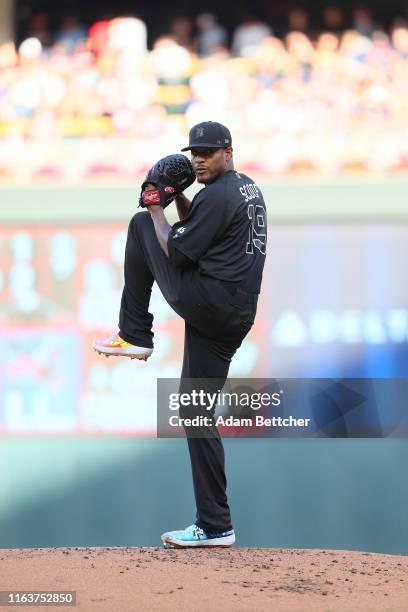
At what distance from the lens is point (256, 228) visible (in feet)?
16.3

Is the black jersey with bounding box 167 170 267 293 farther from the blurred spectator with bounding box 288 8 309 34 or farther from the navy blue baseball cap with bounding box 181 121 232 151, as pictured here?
the blurred spectator with bounding box 288 8 309 34

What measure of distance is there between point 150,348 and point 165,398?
2836mm

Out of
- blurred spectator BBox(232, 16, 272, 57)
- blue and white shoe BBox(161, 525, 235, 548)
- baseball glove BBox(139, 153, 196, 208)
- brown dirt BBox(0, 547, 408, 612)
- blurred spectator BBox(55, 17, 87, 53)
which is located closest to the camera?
brown dirt BBox(0, 547, 408, 612)

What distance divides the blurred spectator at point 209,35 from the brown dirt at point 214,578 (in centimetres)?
753

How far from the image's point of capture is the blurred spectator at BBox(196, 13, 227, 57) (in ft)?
38.6

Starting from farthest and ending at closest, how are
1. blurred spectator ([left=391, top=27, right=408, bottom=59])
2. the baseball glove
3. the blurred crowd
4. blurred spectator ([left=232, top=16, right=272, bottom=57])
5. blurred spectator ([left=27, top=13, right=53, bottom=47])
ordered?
blurred spectator ([left=27, top=13, right=53, bottom=47]), blurred spectator ([left=232, top=16, right=272, bottom=57]), blurred spectator ([left=391, top=27, right=408, bottom=59]), the blurred crowd, the baseball glove

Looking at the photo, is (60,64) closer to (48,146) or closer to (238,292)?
(48,146)

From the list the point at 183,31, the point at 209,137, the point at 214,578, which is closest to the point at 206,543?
the point at 214,578

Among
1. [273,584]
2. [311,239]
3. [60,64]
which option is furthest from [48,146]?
[273,584]

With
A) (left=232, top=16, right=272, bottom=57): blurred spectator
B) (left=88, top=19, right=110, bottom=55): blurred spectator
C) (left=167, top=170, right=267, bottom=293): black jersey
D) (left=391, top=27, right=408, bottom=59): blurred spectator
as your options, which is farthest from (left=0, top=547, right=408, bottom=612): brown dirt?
(left=88, top=19, right=110, bottom=55): blurred spectator

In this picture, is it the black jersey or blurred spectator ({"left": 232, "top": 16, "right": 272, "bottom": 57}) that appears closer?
the black jersey

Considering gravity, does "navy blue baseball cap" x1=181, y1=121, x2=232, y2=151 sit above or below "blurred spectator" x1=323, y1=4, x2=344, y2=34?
below

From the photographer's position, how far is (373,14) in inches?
483

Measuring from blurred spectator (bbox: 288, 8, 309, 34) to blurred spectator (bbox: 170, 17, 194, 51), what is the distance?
1.09m
